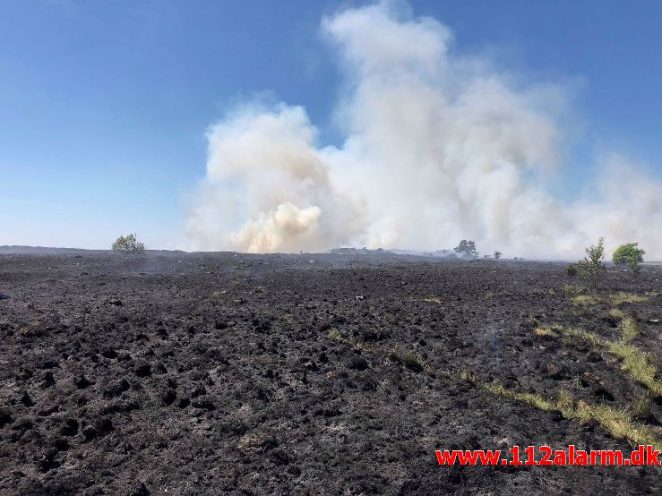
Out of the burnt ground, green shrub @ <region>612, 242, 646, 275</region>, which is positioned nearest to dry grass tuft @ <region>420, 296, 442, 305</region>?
the burnt ground

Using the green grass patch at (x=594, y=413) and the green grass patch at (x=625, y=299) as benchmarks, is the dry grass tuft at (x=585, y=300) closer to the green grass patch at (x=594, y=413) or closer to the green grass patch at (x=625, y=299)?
the green grass patch at (x=625, y=299)

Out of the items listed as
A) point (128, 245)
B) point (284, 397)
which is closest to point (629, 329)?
point (284, 397)

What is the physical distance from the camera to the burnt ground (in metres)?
7.95

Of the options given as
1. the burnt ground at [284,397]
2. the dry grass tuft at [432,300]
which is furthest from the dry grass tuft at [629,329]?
the dry grass tuft at [432,300]

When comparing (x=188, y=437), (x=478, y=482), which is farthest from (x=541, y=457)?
(x=188, y=437)

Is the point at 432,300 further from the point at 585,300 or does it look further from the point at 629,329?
the point at 629,329

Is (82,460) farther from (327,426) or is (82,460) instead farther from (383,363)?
(383,363)

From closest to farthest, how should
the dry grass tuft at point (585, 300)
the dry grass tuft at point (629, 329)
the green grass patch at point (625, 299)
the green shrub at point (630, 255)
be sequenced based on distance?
the dry grass tuft at point (629, 329) → the dry grass tuft at point (585, 300) → the green grass patch at point (625, 299) → the green shrub at point (630, 255)

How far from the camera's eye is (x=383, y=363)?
1440 centimetres

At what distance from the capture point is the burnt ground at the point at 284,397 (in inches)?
313

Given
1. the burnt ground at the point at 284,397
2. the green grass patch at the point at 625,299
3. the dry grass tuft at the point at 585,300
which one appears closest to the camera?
the burnt ground at the point at 284,397

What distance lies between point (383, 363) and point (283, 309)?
10035mm

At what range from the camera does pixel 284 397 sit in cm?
1145

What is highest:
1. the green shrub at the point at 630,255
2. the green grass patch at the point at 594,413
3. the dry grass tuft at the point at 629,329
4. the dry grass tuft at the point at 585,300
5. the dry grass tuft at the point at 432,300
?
the green shrub at the point at 630,255
